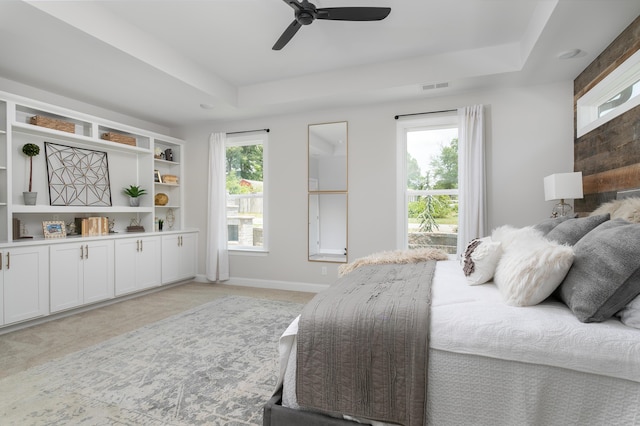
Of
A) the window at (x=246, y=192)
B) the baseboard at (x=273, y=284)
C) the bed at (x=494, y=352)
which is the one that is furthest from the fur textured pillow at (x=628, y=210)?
the window at (x=246, y=192)

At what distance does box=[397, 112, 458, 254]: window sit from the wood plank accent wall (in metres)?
1.26

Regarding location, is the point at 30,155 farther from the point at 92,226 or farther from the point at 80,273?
the point at 80,273

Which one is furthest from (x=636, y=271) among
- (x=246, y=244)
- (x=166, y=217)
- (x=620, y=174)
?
(x=166, y=217)

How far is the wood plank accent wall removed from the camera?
8.23ft

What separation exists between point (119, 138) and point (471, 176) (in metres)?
4.57

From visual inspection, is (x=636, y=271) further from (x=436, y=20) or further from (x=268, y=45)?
(x=268, y=45)

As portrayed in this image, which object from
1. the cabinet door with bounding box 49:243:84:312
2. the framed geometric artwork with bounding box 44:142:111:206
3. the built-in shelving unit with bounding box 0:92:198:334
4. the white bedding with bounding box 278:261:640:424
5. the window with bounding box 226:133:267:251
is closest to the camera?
the white bedding with bounding box 278:261:640:424

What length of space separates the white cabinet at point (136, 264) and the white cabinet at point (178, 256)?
0.13 m

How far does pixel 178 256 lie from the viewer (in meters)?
5.13

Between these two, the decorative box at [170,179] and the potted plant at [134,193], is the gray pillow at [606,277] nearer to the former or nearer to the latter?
the potted plant at [134,193]

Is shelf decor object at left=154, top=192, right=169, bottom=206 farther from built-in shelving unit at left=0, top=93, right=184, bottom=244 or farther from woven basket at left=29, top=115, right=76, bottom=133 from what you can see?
woven basket at left=29, top=115, right=76, bottom=133

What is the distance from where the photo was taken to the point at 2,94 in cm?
321

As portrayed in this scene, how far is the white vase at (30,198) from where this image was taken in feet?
11.8

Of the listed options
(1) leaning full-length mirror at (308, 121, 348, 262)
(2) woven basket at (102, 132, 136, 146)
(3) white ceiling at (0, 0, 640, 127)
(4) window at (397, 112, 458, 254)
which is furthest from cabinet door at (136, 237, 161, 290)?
(4) window at (397, 112, 458, 254)
